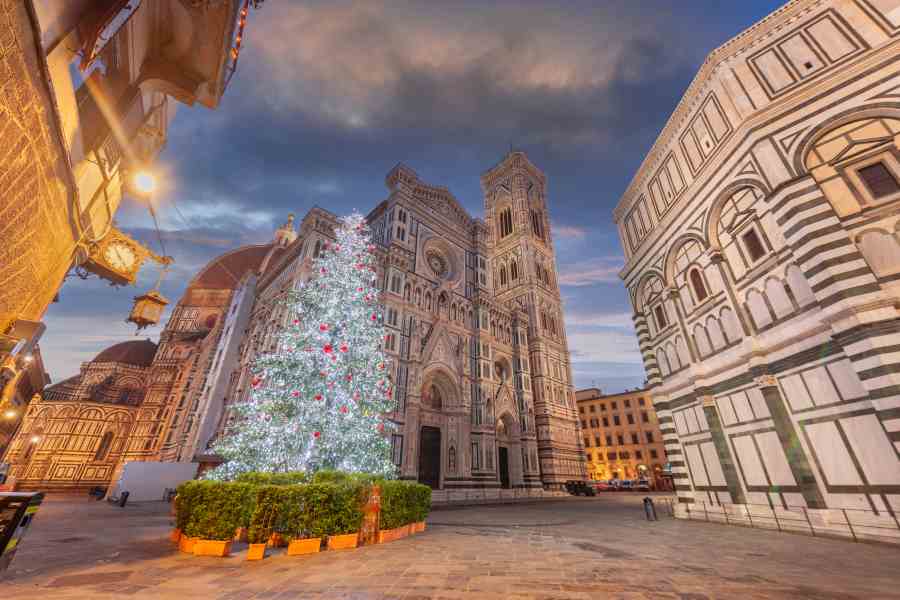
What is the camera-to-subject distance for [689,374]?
461 inches

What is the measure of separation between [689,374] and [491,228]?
3463cm

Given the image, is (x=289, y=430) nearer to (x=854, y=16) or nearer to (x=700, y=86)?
(x=700, y=86)

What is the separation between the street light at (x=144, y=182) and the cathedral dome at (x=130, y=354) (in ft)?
130

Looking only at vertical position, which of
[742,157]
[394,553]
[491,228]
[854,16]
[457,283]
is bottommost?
[394,553]

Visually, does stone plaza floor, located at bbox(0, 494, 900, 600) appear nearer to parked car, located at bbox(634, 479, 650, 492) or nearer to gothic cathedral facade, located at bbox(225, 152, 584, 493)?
gothic cathedral facade, located at bbox(225, 152, 584, 493)

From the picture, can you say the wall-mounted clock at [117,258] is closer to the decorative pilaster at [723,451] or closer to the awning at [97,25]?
the awning at [97,25]

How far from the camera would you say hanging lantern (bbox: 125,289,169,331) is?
13.2 metres

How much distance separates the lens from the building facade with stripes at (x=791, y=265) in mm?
7059

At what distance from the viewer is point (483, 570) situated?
204 inches


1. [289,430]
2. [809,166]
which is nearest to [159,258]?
[289,430]

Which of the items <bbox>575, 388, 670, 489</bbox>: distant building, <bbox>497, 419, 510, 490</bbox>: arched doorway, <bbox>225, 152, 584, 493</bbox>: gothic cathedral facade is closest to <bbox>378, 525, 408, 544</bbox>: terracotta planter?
<bbox>225, 152, 584, 493</bbox>: gothic cathedral facade

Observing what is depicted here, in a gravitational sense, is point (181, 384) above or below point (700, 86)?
below

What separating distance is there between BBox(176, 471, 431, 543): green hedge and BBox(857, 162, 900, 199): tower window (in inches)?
524

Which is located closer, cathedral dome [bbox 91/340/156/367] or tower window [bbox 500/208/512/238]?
cathedral dome [bbox 91/340/156/367]
